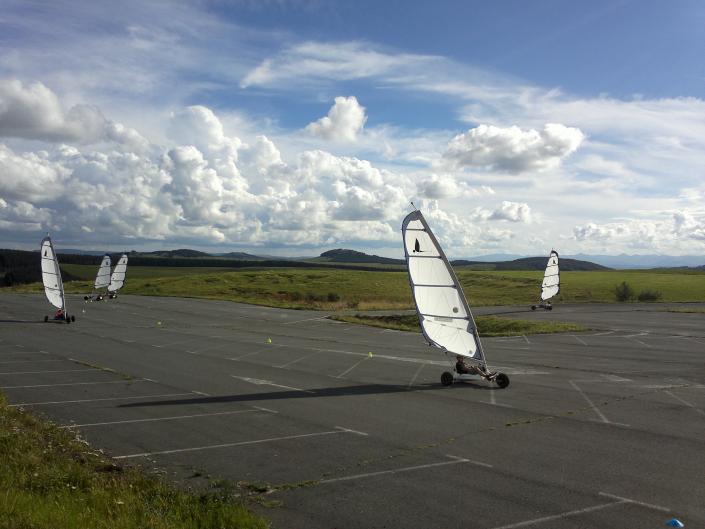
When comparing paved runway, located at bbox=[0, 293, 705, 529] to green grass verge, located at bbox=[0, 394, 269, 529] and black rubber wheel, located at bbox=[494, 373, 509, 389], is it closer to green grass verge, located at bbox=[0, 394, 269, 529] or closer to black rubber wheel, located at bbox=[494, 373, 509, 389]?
black rubber wheel, located at bbox=[494, 373, 509, 389]

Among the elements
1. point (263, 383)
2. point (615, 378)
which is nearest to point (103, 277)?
point (263, 383)

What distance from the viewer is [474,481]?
1063 cm

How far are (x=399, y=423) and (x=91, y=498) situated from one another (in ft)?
27.0

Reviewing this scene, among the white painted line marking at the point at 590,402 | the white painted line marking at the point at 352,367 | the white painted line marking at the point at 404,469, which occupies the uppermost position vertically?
the white painted line marking at the point at 404,469

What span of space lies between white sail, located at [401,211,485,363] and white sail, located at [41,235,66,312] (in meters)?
32.4

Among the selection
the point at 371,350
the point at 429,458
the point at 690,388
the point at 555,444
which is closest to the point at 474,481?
the point at 429,458

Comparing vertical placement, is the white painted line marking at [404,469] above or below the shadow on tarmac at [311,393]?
above

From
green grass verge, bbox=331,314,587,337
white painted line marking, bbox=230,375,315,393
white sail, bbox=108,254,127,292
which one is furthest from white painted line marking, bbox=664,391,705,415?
white sail, bbox=108,254,127,292

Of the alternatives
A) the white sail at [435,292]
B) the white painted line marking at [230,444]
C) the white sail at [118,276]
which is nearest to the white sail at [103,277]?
the white sail at [118,276]

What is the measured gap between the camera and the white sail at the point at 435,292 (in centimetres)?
2027

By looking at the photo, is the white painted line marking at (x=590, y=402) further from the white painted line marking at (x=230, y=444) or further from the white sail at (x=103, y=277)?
the white sail at (x=103, y=277)

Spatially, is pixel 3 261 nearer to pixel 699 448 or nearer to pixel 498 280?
pixel 498 280

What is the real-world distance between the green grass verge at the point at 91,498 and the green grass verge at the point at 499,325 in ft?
105

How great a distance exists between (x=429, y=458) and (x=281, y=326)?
3398 cm
